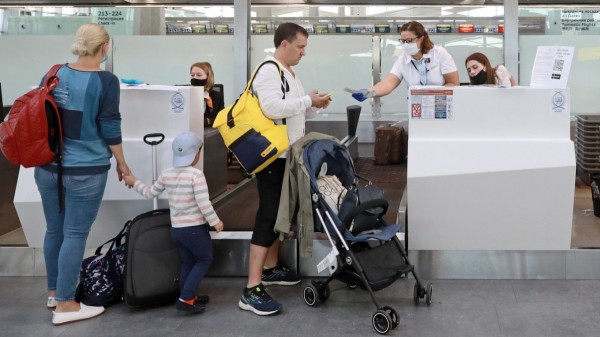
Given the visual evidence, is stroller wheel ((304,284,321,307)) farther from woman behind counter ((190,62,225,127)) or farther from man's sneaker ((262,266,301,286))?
woman behind counter ((190,62,225,127))

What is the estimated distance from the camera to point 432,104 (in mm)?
4887

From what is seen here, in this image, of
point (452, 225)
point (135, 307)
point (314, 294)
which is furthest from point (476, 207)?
point (135, 307)

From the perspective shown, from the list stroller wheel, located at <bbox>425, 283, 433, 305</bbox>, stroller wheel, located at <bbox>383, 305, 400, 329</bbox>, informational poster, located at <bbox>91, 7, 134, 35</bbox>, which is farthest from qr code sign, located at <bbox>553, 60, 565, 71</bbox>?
informational poster, located at <bbox>91, 7, 134, 35</bbox>

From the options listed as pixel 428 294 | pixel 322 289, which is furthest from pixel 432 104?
pixel 322 289

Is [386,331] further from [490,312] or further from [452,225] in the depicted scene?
[452,225]

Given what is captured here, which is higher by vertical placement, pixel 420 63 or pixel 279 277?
pixel 420 63

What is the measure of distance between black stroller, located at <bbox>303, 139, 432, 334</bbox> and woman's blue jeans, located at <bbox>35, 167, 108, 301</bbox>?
1.21 meters

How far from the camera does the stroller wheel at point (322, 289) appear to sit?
4.55 metres

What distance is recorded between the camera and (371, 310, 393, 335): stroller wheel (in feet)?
13.2

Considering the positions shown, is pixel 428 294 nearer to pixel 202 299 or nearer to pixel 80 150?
pixel 202 299

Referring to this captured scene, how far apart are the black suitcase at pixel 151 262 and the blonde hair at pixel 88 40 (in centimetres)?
103

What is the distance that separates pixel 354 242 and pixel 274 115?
2.88 ft

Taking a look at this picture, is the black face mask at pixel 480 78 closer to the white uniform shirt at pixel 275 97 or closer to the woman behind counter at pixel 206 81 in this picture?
the white uniform shirt at pixel 275 97

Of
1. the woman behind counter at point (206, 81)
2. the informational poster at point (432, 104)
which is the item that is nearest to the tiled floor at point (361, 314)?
the informational poster at point (432, 104)
